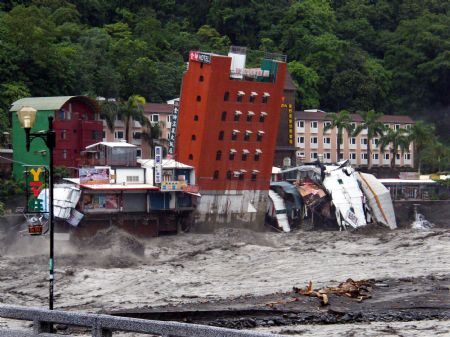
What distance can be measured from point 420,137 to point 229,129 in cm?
4155

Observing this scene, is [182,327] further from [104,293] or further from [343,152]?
[343,152]

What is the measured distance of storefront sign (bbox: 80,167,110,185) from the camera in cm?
7838

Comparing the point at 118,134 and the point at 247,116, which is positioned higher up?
the point at 247,116

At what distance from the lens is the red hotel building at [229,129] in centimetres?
8769

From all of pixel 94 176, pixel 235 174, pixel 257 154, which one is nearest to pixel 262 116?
pixel 257 154

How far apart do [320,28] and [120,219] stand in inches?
3104

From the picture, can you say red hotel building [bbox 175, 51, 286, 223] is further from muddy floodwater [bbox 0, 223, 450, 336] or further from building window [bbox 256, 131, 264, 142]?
muddy floodwater [bbox 0, 223, 450, 336]

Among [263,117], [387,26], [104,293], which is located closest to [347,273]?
[104,293]

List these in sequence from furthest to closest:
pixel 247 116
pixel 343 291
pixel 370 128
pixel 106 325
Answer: pixel 370 128 < pixel 247 116 < pixel 343 291 < pixel 106 325

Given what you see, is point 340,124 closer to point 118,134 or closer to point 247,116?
point 118,134

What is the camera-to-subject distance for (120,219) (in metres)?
79.9

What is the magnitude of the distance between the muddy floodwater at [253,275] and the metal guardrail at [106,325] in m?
12.9

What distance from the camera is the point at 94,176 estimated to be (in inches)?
3123

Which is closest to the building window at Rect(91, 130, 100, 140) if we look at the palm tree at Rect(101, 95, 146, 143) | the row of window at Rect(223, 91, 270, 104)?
the palm tree at Rect(101, 95, 146, 143)
